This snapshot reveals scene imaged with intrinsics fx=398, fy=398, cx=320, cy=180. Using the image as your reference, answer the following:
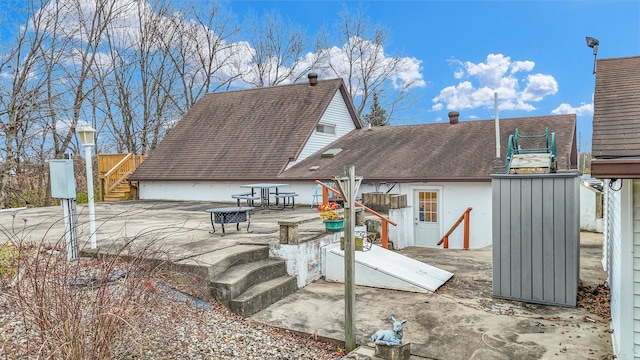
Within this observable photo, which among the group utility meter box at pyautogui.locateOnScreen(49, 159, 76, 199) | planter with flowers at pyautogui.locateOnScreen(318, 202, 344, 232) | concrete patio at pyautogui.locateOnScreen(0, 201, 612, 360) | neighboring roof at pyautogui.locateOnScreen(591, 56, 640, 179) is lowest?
concrete patio at pyautogui.locateOnScreen(0, 201, 612, 360)

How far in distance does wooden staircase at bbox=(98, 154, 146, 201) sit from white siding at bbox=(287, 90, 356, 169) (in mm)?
8029

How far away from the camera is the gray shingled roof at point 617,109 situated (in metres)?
3.79

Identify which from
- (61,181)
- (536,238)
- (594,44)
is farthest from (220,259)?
(594,44)

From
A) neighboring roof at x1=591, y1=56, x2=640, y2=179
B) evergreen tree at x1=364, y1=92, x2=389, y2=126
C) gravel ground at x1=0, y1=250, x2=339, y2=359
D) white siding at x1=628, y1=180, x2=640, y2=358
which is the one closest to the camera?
neighboring roof at x1=591, y1=56, x2=640, y2=179

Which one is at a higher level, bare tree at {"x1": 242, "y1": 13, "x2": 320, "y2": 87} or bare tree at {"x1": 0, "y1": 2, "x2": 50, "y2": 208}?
bare tree at {"x1": 242, "y1": 13, "x2": 320, "y2": 87}

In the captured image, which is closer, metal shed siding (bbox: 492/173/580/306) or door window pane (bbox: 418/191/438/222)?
metal shed siding (bbox: 492/173/580/306)

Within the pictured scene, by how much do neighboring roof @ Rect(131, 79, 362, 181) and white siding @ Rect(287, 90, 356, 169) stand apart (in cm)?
30

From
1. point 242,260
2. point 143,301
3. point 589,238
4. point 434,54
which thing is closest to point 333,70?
point 434,54

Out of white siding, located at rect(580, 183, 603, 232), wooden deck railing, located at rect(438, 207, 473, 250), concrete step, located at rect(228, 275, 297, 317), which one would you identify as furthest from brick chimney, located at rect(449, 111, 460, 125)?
concrete step, located at rect(228, 275, 297, 317)

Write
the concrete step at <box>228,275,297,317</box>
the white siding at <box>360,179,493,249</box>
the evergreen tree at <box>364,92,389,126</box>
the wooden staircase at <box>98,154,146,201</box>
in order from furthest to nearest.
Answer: the evergreen tree at <box>364,92,389,126</box> < the wooden staircase at <box>98,154,146,201</box> < the white siding at <box>360,179,493,249</box> < the concrete step at <box>228,275,297,317</box>

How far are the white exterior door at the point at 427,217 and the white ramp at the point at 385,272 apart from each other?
192 inches

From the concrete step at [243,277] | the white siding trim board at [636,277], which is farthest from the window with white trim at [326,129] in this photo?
the white siding trim board at [636,277]

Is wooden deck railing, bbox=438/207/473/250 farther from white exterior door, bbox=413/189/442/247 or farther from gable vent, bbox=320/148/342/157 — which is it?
gable vent, bbox=320/148/342/157

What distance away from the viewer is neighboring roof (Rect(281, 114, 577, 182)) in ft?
38.6
